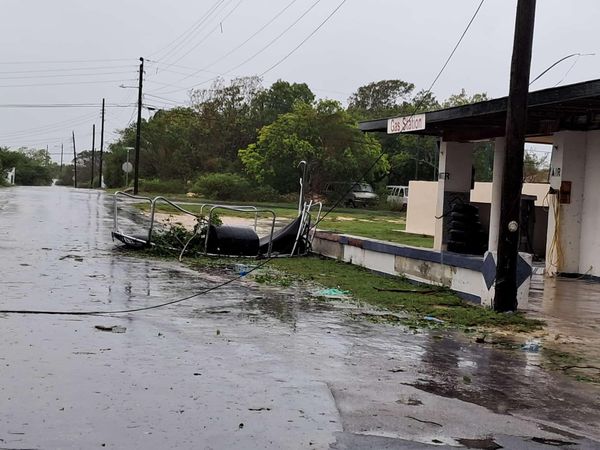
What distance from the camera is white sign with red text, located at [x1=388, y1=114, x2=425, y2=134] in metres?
17.2

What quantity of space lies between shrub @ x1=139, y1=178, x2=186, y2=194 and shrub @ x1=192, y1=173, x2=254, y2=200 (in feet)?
21.6

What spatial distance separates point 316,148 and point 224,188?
8381 mm

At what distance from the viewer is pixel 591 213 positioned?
1586 centimetres

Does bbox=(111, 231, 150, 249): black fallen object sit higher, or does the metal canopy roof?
the metal canopy roof

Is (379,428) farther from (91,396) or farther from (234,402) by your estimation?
(91,396)

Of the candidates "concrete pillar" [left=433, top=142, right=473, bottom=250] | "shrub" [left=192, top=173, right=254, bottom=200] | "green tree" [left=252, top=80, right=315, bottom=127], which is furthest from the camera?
"green tree" [left=252, top=80, right=315, bottom=127]

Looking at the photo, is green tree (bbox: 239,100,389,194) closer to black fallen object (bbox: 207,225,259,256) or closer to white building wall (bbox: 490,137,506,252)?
white building wall (bbox: 490,137,506,252)

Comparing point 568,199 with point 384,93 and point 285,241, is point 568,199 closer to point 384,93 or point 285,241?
point 285,241

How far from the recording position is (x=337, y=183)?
54.2 metres

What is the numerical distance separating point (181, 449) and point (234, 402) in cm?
110

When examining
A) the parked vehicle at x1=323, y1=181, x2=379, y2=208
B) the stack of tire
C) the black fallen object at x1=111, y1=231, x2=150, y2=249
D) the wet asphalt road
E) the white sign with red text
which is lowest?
the wet asphalt road

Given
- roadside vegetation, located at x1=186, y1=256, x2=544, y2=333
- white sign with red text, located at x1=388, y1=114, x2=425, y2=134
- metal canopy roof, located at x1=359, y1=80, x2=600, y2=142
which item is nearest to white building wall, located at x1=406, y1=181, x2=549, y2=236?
metal canopy roof, located at x1=359, y1=80, x2=600, y2=142

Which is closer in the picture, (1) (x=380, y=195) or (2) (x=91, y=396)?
(2) (x=91, y=396)

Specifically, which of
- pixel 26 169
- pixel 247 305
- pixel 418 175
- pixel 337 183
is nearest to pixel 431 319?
pixel 247 305
